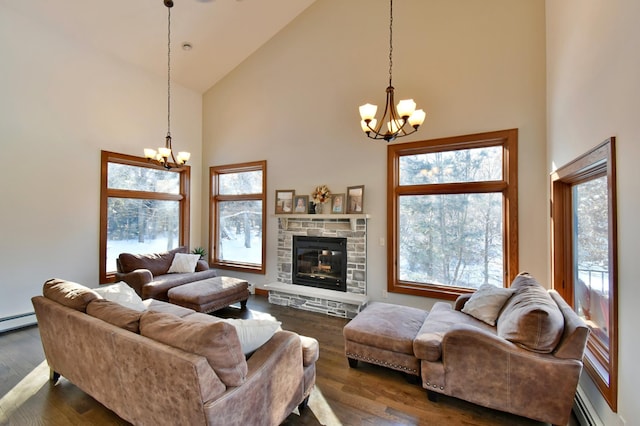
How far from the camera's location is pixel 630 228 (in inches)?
67.4

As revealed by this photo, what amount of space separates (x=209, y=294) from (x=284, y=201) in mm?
1981

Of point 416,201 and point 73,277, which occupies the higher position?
point 416,201

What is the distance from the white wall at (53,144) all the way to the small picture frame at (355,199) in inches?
152

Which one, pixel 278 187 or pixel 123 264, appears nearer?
pixel 123 264

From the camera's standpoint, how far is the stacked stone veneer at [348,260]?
4.38 metres

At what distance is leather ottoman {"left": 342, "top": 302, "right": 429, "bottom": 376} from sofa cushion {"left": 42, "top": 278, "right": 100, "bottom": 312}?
217cm

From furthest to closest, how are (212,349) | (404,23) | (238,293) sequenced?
(238,293), (404,23), (212,349)

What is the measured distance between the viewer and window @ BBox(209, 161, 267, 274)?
18.4 feet

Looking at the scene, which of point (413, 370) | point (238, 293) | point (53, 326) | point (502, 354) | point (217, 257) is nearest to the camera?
point (502, 354)

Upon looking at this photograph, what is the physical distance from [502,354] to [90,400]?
3274 mm

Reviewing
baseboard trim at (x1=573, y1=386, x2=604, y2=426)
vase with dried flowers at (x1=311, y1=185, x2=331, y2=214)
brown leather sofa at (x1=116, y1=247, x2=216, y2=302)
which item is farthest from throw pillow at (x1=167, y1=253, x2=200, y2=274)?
baseboard trim at (x1=573, y1=386, x2=604, y2=426)

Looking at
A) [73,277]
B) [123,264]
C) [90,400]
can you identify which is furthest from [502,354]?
[73,277]

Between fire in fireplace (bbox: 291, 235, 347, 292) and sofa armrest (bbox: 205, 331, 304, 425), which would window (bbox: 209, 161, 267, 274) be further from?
sofa armrest (bbox: 205, 331, 304, 425)

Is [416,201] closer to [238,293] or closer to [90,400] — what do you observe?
[238,293]
